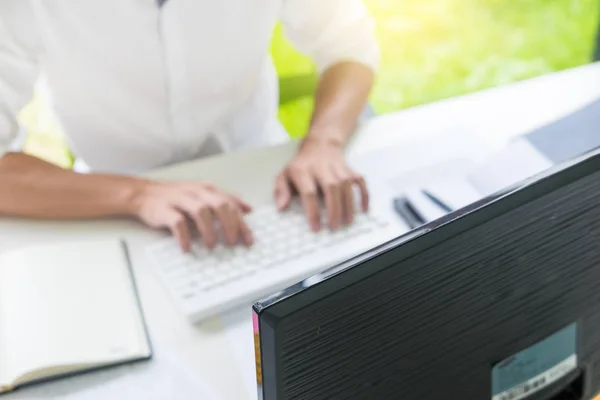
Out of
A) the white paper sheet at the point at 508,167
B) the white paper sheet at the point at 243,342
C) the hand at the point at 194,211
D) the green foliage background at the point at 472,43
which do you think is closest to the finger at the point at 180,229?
the hand at the point at 194,211

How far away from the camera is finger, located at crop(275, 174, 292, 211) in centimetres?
94

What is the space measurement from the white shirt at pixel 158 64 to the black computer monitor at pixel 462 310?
2.30 ft

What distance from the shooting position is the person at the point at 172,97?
3.02ft

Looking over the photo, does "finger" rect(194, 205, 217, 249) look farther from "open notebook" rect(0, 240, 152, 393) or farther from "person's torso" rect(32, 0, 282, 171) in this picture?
"person's torso" rect(32, 0, 282, 171)

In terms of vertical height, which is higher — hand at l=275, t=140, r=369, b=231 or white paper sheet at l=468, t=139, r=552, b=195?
hand at l=275, t=140, r=369, b=231

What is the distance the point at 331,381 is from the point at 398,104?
5.87 ft

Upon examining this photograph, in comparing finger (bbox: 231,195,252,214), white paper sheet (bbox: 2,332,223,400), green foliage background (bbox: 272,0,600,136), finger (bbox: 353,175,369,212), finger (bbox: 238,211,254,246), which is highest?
green foliage background (bbox: 272,0,600,136)

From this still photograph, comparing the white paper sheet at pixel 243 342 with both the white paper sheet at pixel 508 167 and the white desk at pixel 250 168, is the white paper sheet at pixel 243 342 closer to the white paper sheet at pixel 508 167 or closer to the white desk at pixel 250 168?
the white desk at pixel 250 168

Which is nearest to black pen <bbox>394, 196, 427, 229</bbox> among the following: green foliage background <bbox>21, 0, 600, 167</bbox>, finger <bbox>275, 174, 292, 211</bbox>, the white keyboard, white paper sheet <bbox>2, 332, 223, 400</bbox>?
the white keyboard

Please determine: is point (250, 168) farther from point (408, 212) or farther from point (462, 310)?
point (462, 310)

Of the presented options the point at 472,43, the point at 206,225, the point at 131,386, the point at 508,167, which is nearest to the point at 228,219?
the point at 206,225

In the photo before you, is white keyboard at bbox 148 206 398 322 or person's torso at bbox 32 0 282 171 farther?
person's torso at bbox 32 0 282 171

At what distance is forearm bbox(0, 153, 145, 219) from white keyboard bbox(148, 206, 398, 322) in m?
0.10

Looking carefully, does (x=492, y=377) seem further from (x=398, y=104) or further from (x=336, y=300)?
(x=398, y=104)
